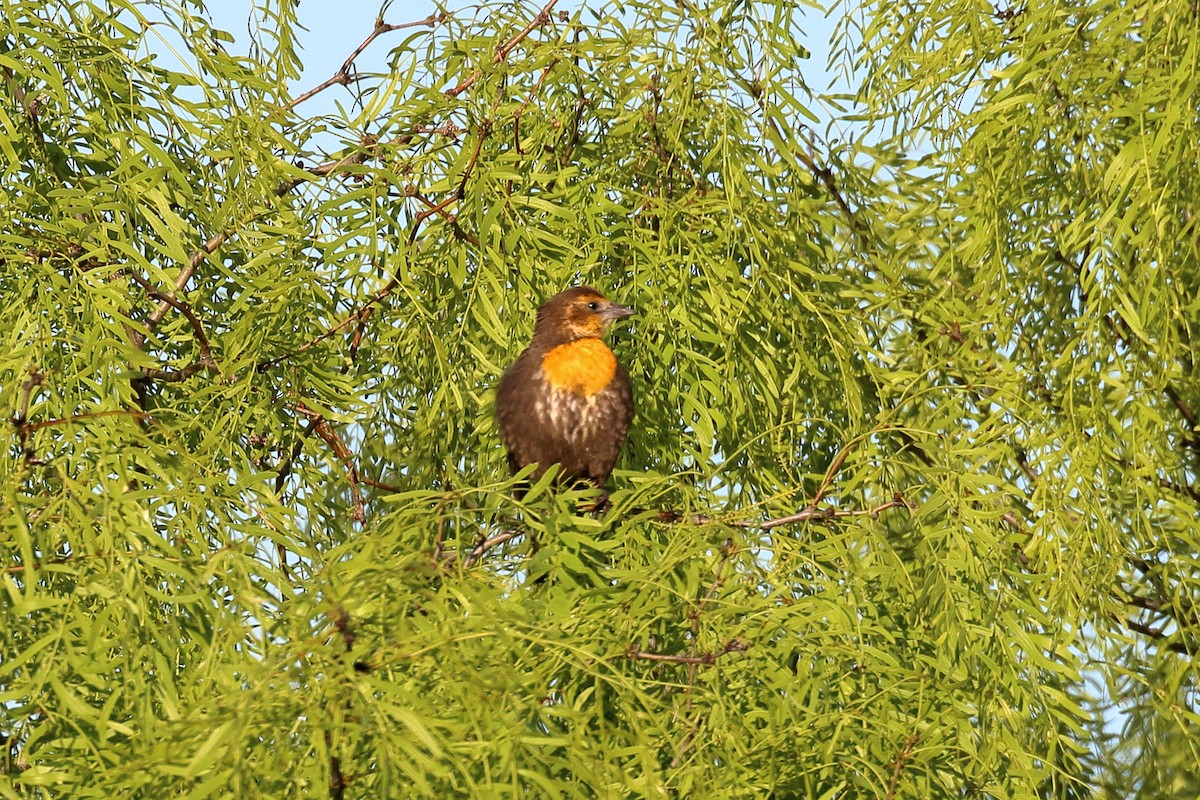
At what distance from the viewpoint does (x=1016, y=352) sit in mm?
4668

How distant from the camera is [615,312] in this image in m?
4.73

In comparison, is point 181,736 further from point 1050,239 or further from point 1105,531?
point 1050,239

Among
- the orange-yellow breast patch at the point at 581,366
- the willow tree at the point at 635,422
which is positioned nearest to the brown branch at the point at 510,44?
the willow tree at the point at 635,422

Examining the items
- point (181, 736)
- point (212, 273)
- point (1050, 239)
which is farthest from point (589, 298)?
point (181, 736)

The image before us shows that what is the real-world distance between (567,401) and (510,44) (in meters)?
1.22

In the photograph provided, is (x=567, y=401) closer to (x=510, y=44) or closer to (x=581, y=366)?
(x=581, y=366)

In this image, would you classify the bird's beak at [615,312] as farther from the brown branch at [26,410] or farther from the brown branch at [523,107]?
the brown branch at [26,410]

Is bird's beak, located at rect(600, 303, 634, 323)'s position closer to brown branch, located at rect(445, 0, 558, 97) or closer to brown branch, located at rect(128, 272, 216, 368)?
brown branch, located at rect(445, 0, 558, 97)

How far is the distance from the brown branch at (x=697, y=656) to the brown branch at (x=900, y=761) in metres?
0.37

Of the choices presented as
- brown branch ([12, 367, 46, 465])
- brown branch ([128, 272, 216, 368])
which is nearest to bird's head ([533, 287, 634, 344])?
brown branch ([128, 272, 216, 368])

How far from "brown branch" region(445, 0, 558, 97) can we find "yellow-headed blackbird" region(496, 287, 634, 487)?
27.7 inches

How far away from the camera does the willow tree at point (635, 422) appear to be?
299 centimetres

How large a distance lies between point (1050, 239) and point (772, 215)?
948 mm

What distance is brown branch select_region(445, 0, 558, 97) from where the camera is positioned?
15.0 feet
